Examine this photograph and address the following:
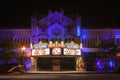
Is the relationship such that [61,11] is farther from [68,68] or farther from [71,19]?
[68,68]

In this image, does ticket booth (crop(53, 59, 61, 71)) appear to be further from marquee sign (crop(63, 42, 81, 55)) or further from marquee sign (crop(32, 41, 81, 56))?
marquee sign (crop(63, 42, 81, 55))

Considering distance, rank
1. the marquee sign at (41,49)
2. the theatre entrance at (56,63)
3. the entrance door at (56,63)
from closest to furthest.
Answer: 1. the marquee sign at (41,49)
2. the entrance door at (56,63)
3. the theatre entrance at (56,63)

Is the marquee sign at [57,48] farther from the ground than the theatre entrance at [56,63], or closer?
farther from the ground

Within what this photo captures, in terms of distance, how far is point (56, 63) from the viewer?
8519cm

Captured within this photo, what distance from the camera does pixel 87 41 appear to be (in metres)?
85.6

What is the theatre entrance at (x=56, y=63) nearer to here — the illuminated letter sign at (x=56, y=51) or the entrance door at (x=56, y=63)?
the entrance door at (x=56, y=63)

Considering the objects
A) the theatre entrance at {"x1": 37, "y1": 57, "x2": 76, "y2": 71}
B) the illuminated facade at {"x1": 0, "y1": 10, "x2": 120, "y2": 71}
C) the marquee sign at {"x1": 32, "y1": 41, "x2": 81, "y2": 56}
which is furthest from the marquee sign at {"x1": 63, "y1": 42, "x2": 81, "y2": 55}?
the theatre entrance at {"x1": 37, "y1": 57, "x2": 76, "y2": 71}

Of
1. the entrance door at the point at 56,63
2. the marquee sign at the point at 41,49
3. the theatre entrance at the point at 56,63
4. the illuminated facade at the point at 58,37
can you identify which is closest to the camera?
the marquee sign at the point at 41,49

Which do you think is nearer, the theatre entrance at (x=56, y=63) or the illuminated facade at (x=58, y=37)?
the illuminated facade at (x=58, y=37)

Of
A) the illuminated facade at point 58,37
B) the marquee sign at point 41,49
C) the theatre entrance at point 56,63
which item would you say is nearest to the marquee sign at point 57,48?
the marquee sign at point 41,49

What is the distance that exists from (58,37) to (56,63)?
579 cm

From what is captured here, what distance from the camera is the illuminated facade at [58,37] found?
277 feet

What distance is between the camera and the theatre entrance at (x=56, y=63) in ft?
279

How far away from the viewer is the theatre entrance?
279ft
